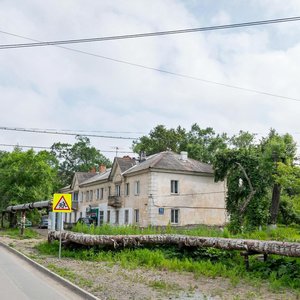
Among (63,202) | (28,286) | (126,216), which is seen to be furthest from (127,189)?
(28,286)

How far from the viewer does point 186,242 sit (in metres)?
15.7

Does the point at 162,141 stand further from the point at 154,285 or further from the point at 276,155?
the point at 154,285

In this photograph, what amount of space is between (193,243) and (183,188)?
27657 mm

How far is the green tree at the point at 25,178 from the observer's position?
45.8 m

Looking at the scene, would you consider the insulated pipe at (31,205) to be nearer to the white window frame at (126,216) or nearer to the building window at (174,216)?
the white window frame at (126,216)

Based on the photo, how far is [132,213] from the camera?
146 ft

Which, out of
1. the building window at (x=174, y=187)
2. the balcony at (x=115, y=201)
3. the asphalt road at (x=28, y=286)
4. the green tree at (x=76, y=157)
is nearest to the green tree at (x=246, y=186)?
the building window at (x=174, y=187)

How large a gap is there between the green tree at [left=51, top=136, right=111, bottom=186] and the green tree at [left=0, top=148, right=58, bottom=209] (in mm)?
46163

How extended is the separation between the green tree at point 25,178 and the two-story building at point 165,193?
7518 millimetres

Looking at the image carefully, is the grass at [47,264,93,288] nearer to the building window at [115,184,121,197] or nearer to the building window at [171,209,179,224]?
the building window at [171,209,179,224]

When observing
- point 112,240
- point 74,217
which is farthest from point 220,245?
point 74,217

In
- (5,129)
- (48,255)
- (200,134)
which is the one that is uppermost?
(200,134)

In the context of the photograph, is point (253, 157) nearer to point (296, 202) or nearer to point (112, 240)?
point (296, 202)

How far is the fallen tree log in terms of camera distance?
1230 cm
